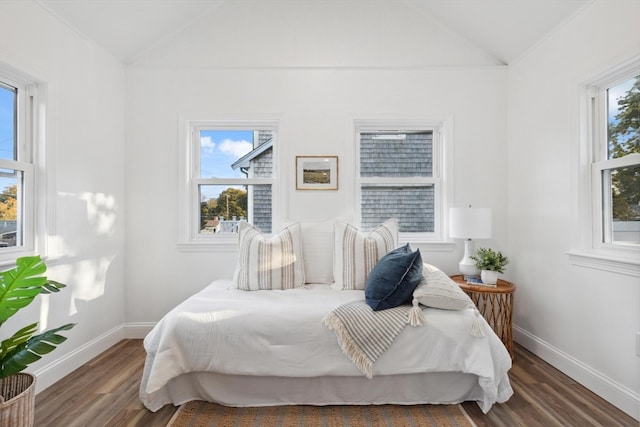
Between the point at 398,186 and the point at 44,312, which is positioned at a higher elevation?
the point at 398,186

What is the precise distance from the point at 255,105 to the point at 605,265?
287 centimetres

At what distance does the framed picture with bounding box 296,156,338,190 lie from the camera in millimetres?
3062

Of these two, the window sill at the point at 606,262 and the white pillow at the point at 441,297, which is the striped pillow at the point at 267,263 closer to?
the white pillow at the point at 441,297

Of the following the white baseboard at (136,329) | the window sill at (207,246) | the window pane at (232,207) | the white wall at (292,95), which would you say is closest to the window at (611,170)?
the white wall at (292,95)

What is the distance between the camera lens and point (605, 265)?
2064 mm

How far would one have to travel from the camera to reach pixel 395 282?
202 centimetres

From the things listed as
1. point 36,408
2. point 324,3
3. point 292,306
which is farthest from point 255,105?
point 36,408

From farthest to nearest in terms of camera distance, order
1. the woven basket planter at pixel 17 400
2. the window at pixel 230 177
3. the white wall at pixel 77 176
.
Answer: the window at pixel 230 177 → the white wall at pixel 77 176 → the woven basket planter at pixel 17 400

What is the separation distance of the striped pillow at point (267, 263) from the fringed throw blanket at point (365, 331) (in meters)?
0.72

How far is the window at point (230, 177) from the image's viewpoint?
316 cm

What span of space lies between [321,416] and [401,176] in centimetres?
216

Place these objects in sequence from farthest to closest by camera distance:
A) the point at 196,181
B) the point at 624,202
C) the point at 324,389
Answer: the point at 196,181
the point at 624,202
the point at 324,389

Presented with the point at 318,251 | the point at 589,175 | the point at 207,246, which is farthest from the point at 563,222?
the point at 207,246

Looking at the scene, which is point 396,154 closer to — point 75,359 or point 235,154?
point 235,154
